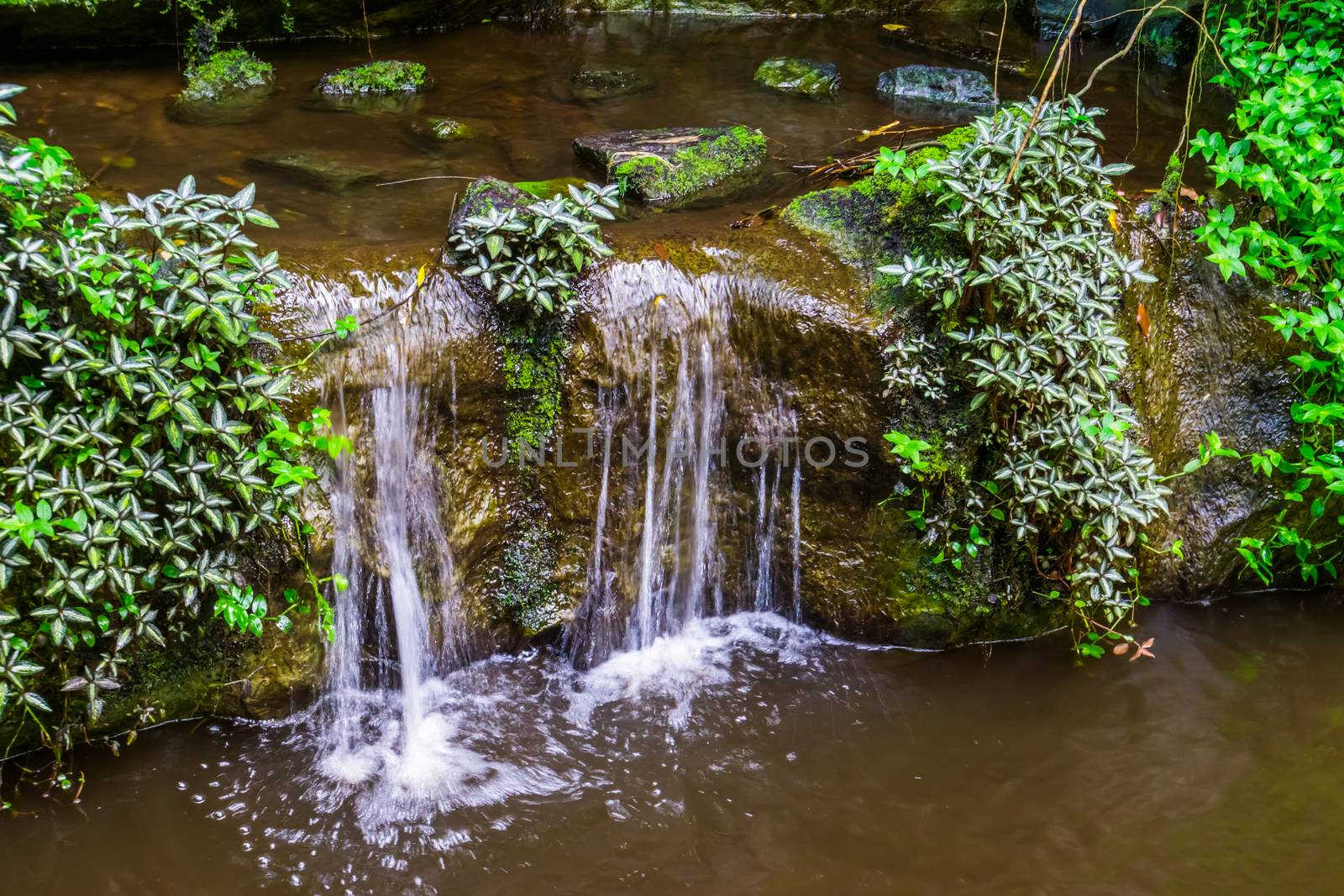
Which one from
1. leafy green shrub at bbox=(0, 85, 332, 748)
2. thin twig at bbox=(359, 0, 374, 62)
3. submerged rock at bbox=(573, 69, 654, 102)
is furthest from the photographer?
thin twig at bbox=(359, 0, 374, 62)

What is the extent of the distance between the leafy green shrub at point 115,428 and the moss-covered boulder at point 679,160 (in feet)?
8.14

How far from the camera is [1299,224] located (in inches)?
176

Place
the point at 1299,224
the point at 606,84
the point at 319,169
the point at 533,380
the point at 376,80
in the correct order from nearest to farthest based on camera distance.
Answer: the point at 533,380
the point at 1299,224
the point at 319,169
the point at 376,80
the point at 606,84

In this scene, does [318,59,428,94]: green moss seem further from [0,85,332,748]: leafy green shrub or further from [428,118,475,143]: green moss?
[0,85,332,748]: leafy green shrub

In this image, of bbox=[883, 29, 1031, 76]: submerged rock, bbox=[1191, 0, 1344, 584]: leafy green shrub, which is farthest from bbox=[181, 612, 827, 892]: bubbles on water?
bbox=[883, 29, 1031, 76]: submerged rock

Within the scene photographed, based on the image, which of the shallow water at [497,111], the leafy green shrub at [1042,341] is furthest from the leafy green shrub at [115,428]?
the leafy green shrub at [1042,341]

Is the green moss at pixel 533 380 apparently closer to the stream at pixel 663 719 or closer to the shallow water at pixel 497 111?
the stream at pixel 663 719

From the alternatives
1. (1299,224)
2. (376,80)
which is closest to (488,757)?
(1299,224)

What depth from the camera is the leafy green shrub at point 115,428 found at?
3244 mm

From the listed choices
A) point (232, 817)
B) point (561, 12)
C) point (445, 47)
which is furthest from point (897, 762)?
point (561, 12)

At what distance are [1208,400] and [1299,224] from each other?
894 millimetres

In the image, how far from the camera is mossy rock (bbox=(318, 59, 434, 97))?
6.96 meters

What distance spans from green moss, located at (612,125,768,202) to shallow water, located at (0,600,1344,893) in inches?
102

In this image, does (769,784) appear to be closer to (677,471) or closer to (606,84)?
(677,471)
